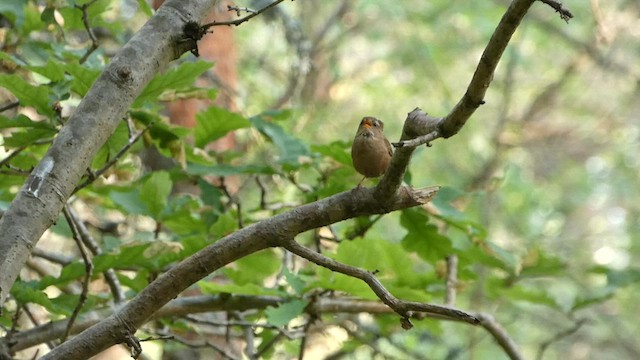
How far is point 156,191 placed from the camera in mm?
2055

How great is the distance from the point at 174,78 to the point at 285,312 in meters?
0.55

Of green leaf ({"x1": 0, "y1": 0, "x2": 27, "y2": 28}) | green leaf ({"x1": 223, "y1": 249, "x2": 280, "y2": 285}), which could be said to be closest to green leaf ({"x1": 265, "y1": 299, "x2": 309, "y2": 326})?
green leaf ({"x1": 223, "y1": 249, "x2": 280, "y2": 285})

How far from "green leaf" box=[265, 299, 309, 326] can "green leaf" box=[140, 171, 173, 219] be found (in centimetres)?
44

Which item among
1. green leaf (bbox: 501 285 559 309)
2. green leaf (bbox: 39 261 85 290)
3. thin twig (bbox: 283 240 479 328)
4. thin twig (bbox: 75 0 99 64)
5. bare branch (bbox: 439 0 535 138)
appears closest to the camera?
bare branch (bbox: 439 0 535 138)

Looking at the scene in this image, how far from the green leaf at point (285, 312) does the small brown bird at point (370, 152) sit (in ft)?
1.50

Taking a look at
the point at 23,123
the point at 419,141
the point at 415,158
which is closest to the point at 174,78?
the point at 23,123

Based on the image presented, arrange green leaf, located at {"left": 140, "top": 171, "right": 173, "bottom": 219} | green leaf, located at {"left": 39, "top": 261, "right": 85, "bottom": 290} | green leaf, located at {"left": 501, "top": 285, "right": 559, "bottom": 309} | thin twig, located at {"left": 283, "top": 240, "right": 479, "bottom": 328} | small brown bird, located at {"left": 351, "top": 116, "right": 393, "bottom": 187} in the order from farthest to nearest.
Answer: green leaf, located at {"left": 501, "top": 285, "right": 559, "bottom": 309} → green leaf, located at {"left": 140, "top": 171, "right": 173, "bottom": 219} → green leaf, located at {"left": 39, "top": 261, "right": 85, "bottom": 290} → small brown bird, located at {"left": 351, "top": 116, "right": 393, "bottom": 187} → thin twig, located at {"left": 283, "top": 240, "right": 479, "bottom": 328}

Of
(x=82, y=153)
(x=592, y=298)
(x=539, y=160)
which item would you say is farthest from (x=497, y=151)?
(x=82, y=153)

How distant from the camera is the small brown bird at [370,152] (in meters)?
1.41

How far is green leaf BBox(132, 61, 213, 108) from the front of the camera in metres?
1.69

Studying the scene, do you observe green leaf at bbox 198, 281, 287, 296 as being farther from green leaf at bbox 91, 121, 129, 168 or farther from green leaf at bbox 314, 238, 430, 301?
green leaf at bbox 91, 121, 129, 168

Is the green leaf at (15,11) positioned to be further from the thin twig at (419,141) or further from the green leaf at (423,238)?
the thin twig at (419,141)

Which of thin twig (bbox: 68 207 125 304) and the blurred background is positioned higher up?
the blurred background

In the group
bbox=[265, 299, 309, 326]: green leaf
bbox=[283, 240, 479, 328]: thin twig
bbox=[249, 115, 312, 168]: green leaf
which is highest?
bbox=[249, 115, 312, 168]: green leaf
